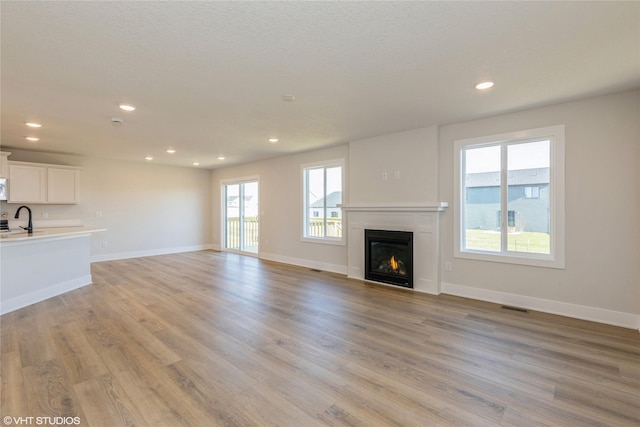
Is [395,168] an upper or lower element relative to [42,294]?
upper

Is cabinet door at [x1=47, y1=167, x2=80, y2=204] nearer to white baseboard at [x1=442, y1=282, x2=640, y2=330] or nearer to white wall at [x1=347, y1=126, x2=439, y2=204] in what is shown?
white wall at [x1=347, y1=126, x2=439, y2=204]

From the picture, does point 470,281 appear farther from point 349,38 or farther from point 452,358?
point 349,38

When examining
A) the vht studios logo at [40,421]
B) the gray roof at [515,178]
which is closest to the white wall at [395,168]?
the gray roof at [515,178]

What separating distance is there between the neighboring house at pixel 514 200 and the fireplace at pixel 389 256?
3.22 feet

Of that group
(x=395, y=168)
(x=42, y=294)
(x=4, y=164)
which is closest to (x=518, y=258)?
(x=395, y=168)

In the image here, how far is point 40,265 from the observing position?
13.2ft

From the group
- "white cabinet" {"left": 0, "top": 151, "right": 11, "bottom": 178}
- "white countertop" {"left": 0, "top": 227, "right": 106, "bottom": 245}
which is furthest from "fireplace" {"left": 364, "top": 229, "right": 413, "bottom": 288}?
"white cabinet" {"left": 0, "top": 151, "right": 11, "bottom": 178}

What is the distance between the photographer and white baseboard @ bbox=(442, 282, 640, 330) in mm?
3148

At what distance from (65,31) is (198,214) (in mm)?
7185

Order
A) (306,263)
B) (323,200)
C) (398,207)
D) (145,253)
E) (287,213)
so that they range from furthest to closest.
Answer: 1. (145,253)
2. (287,213)
3. (306,263)
4. (323,200)
5. (398,207)

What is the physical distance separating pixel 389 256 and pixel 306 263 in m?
2.11

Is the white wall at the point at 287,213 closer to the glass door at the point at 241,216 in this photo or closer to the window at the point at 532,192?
the glass door at the point at 241,216

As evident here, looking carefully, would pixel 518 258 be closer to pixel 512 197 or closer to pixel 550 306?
pixel 550 306

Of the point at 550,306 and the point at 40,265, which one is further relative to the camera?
the point at 40,265
